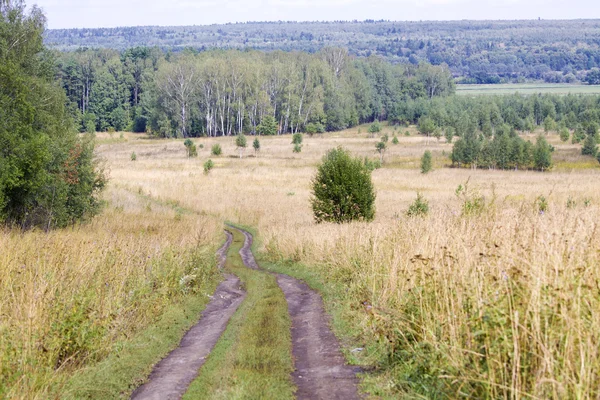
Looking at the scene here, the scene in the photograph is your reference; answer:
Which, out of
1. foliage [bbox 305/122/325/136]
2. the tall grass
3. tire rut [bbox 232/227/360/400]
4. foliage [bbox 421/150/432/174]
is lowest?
foliage [bbox 421/150/432/174]

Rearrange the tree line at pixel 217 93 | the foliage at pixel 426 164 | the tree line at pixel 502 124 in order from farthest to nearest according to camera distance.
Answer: the tree line at pixel 217 93
the tree line at pixel 502 124
the foliage at pixel 426 164

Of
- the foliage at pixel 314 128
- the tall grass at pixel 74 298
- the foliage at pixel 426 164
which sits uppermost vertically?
the foliage at pixel 314 128

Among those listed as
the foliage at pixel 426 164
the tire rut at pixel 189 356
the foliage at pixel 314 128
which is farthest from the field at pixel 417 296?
the foliage at pixel 314 128

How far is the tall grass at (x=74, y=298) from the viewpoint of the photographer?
24.6 ft

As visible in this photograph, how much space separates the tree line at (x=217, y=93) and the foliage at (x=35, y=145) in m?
78.9

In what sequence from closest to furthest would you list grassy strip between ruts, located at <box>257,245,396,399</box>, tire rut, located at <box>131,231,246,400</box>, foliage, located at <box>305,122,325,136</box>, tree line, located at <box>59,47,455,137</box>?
1. grassy strip between ruts, located at <box>257,245,396,399</box>
2. tire rut, located at <box>131,231,246,400</box>
3. tree line, located at <box>59,47,455,137</box>
4. foliage, located at <box>305,122,325,136</box>

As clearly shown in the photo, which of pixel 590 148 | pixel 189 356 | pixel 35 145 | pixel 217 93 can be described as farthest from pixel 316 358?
pixel 217 93

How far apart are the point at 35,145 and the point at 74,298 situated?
55.8 ft

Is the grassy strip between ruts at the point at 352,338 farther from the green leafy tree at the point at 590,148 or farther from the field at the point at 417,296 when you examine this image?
the green leafy tree at the point at 590,148

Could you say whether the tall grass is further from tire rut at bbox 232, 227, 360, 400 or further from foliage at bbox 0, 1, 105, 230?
foliage at bbox 0, 1, 105, 230

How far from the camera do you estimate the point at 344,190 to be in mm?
26656

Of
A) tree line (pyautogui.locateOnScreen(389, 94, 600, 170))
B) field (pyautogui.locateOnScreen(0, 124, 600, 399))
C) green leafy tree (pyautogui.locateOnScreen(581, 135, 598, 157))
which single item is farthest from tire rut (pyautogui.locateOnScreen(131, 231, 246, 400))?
green leafy tree (pyautogui.locateOnScreen(581, 135, 598, 157))

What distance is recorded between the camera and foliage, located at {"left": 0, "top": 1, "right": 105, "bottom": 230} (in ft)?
80.4

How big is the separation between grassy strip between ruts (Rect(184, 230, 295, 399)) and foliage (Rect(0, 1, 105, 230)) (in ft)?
45.2
